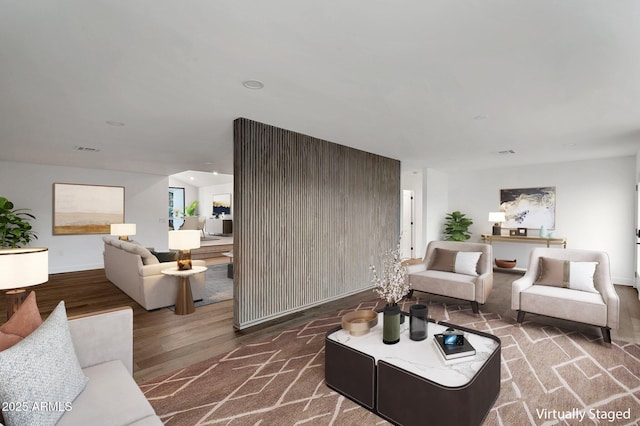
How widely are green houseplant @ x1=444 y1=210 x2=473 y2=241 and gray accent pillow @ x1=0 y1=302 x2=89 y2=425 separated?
7293 millimetres

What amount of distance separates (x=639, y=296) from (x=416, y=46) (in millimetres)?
5430

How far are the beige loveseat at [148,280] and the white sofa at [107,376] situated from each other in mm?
2411

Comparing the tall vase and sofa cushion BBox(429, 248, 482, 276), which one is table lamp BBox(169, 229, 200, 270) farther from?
sofa cushion BBox(429, 248, 482, 276)

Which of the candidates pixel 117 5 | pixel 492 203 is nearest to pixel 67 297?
pixel 117 5

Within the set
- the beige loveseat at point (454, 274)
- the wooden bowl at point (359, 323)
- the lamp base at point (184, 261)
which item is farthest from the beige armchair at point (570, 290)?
the lamp base at point (184, 261)

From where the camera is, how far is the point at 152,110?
131 inches

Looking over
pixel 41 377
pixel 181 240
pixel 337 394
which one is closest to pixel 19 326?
pixel 41 377

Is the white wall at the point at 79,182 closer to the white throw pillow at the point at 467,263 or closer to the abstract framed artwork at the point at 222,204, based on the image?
the abstract framed artwork at the point at 222,204

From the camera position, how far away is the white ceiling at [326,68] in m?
1.70

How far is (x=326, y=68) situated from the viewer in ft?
7.65

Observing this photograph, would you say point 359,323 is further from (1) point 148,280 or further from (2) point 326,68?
(1) point 148,280

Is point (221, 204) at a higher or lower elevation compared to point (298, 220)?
higher

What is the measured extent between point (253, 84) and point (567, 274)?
3.97 metres

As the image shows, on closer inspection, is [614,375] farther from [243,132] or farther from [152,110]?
[152,110]
